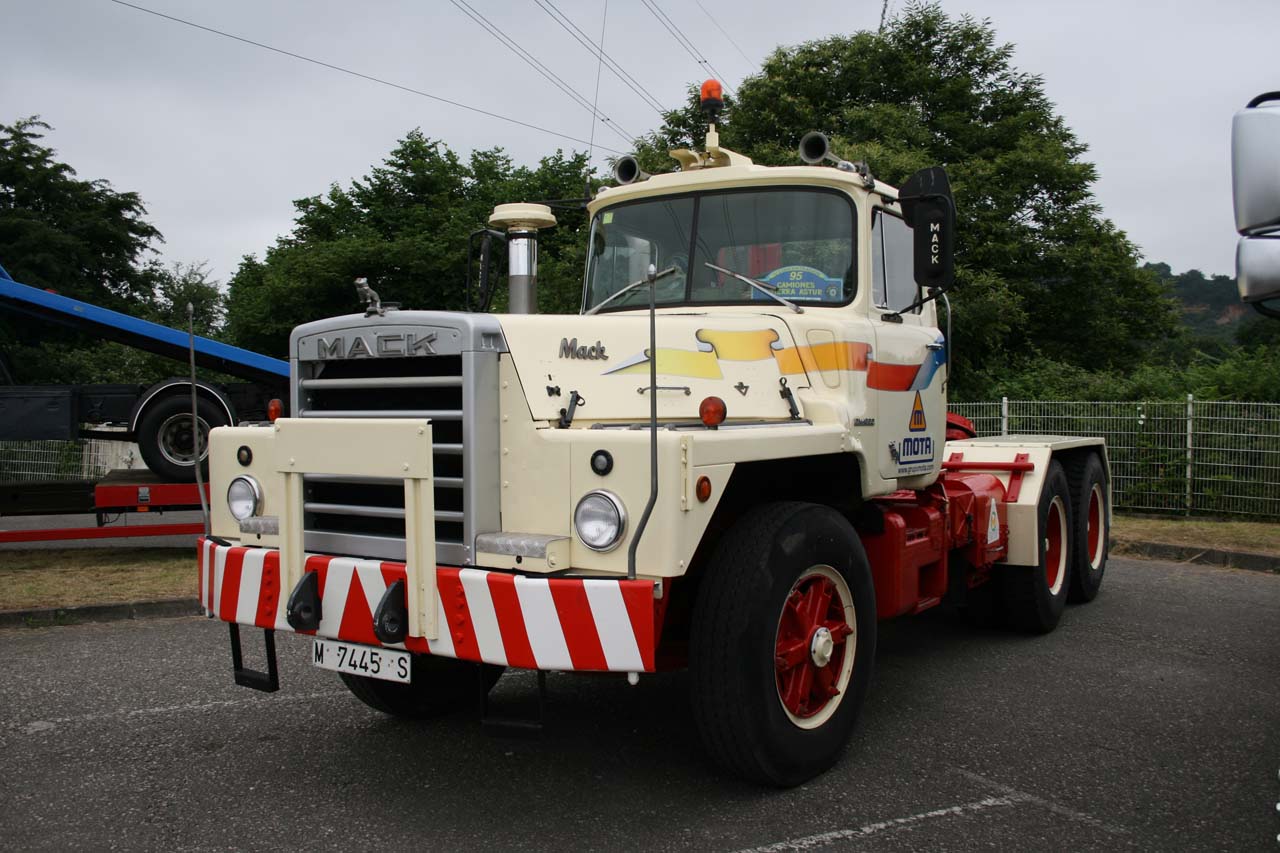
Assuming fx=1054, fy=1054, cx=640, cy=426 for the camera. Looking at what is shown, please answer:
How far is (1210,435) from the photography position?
12188mm

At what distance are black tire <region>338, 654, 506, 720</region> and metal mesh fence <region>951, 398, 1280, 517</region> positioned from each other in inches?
403

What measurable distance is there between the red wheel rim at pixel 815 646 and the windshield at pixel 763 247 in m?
1.38

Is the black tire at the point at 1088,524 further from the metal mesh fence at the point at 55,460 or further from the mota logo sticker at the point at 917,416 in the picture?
the metal mesh fence at the point at 55,460

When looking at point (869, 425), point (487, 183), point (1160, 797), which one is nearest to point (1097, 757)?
point (1160, 797)

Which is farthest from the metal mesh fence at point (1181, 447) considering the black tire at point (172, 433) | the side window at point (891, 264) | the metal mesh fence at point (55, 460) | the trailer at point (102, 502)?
the side window at point (891, 264)

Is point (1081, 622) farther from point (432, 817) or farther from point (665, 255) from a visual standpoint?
point (432, 817)

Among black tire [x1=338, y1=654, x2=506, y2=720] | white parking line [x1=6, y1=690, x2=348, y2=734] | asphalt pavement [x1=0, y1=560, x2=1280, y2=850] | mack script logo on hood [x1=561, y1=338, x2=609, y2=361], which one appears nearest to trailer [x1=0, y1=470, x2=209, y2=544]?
asphalt pavement [x1=0, y1=560, x2=1280, y2=850]

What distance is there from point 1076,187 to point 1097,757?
20.3 meters

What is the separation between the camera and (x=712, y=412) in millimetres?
3689

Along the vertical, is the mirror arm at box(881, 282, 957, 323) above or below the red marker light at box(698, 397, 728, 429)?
above

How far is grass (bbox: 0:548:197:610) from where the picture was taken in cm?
757

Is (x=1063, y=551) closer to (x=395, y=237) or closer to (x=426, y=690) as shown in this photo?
(x=426, y=690)

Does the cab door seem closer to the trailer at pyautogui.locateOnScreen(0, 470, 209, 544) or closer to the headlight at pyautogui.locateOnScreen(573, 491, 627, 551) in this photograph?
the headlight at pyautogui.locateOnScreen(573, 491, 627, 551)

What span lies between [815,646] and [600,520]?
43.3 inches
